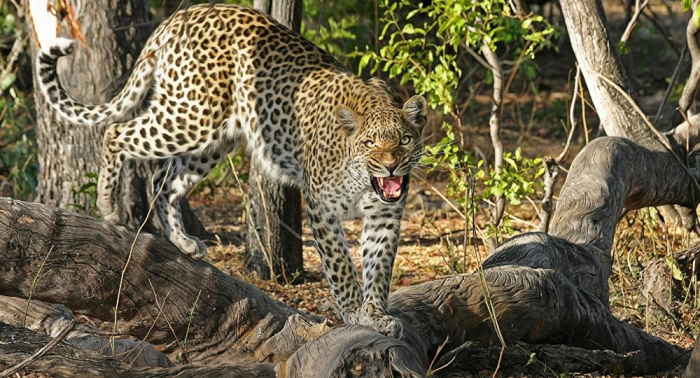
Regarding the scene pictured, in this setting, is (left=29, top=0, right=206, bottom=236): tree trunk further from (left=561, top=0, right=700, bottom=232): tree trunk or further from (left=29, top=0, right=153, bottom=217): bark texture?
(left=561, top=0, right=700, bottom=232): tree trunk

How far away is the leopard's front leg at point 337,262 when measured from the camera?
584 centimetres

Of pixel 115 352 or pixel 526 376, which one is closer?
pixel 115 352

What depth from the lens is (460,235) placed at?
9141mm

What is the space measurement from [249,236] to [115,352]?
3.16 meters

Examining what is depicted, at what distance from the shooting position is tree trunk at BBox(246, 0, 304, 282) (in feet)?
24.8

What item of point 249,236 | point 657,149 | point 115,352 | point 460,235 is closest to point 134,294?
point 115,352

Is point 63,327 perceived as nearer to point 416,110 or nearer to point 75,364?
point 75,364

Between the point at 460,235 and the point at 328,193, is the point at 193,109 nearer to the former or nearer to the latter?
the point at 328,193

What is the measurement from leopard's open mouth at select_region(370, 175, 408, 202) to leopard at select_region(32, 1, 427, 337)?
0.52 feet

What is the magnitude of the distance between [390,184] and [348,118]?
1.45 feet

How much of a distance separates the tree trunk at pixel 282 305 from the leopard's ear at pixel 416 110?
0.89 metres

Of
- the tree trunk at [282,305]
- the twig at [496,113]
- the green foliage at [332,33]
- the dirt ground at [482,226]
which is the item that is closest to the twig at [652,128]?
the dirt ground at [482,226]

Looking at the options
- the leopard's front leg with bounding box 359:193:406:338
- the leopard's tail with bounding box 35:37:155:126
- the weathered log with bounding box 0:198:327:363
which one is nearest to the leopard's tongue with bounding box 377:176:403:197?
the leopard's front leg with bounding box 359:193:406:338

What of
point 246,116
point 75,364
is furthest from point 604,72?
point 75,364
